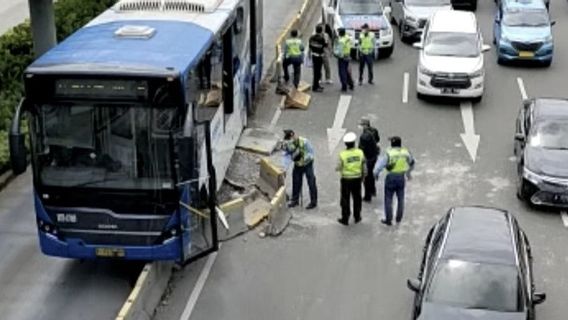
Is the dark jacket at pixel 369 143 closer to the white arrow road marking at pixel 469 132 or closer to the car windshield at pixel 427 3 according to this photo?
the white arrow road marking at pixel 469 132

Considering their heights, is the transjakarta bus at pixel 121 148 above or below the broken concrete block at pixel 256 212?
above

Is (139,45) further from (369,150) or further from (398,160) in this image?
(369,150)

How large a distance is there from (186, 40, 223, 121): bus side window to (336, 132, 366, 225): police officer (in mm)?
2422

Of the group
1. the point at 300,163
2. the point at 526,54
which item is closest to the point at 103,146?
the point at 300,163

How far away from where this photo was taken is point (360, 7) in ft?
97.4

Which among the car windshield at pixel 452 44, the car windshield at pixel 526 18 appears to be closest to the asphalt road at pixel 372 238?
the car windshield at pixel 452 44

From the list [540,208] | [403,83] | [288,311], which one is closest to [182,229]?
[288,311]

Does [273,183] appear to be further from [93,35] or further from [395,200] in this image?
[93,35]

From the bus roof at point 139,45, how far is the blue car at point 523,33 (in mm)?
11752

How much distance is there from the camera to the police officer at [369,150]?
18422mm

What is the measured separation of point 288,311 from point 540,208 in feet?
20.1

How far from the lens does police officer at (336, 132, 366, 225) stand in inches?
681

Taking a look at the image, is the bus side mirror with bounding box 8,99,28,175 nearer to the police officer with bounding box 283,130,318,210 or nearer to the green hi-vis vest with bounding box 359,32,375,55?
the police officer with bounding box 283,130,318,210

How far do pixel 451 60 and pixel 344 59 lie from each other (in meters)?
2.71
